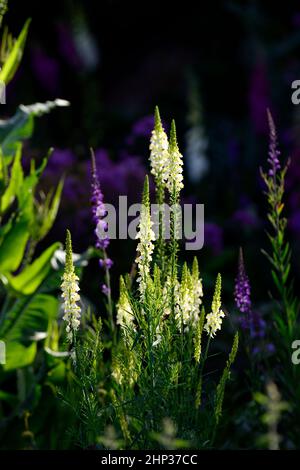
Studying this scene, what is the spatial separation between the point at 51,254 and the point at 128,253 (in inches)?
94.5

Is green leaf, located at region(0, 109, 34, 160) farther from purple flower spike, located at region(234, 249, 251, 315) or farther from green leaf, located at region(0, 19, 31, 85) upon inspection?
purple flower spike, located at region(234, 249, 251, 315)

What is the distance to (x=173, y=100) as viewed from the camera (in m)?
11.9

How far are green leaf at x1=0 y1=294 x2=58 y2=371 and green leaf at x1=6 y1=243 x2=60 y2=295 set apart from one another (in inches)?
4.1

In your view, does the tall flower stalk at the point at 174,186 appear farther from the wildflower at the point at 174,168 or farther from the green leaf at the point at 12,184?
the green leaf at the point at 12,184

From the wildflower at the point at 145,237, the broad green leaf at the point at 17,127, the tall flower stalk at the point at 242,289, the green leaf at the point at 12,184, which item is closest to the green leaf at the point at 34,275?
the green leaf at the point at 12,184

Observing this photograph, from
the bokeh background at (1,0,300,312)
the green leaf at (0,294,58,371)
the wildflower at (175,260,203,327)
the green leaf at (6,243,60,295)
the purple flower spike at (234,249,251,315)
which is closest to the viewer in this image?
the wildflower at (175,260,203,327)

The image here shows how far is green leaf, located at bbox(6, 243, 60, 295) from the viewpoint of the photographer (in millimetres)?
4066

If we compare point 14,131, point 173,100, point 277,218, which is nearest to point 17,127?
point 14,131

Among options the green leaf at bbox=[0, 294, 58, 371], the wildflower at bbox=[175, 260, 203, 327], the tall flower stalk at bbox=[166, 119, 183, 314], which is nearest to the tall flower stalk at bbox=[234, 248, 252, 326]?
the wildflower at bbox=[175, 260, 203, 327]

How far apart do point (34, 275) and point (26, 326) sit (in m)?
0.31

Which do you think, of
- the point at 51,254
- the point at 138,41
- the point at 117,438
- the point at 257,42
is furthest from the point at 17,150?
the point at 138,41

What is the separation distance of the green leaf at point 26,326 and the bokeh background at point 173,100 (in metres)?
1.69

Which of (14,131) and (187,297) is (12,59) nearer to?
(14,131)

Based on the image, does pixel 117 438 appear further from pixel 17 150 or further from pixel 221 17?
pixel 221 17
